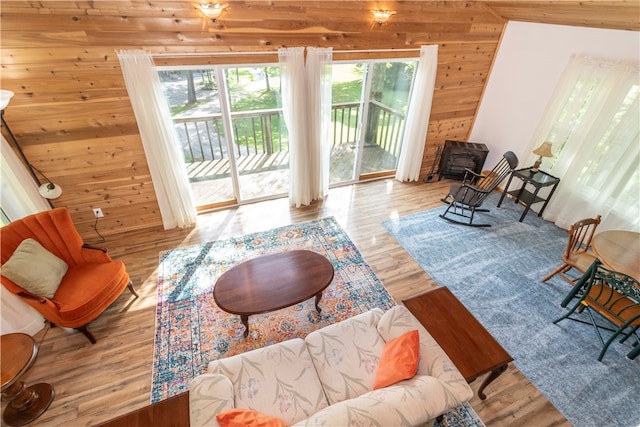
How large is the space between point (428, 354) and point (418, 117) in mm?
3553

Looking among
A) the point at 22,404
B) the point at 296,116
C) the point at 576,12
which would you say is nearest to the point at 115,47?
the point at 296,116

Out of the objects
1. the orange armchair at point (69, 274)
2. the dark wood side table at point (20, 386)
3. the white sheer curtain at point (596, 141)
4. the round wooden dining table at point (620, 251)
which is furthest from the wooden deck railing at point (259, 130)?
the round wooden dining table at point (620, 251)

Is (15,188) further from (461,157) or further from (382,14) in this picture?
(461,157)

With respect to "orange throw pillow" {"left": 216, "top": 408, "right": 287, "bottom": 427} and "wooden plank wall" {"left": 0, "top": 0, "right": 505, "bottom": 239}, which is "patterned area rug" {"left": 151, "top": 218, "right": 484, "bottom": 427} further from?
"wooden plank wall" {"left": 0, "top": 0, "right": 505, "bottom": 239}

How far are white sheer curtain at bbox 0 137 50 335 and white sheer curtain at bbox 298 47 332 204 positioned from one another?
2937 millimetres

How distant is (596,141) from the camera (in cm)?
360

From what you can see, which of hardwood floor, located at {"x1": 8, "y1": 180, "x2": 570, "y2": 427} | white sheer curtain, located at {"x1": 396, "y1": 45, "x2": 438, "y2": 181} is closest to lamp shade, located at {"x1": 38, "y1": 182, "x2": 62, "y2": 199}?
hardwood floor, located at {"x1": 8, "y1": 180, "x2": 570, "y2": 427}

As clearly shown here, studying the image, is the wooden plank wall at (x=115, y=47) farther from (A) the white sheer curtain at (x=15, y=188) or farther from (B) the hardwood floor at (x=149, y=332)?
(B) the hardwood floor at (x=149, y=332)

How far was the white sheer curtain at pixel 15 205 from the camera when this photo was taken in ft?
8.15

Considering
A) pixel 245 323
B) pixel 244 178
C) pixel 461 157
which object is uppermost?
pixel 461 157

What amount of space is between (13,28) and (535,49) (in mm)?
5762

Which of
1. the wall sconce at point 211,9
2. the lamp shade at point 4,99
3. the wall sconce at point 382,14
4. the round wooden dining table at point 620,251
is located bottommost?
the round wooden dining table at point 620,251

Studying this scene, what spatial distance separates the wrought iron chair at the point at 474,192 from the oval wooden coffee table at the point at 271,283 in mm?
2307

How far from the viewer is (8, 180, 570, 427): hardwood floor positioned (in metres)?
2.23
